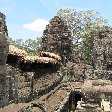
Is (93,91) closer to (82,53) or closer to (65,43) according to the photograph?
(65,43)

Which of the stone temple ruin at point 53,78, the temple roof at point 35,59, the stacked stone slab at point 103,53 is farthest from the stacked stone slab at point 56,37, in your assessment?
the temple roof at point 35,59

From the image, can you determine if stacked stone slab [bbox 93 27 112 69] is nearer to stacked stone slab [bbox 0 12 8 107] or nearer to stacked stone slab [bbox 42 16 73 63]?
stacked stone slab [bbox 42 16 73 63]

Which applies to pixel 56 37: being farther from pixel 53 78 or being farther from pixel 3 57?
pixel 3 57

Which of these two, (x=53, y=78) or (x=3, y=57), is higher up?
(x=3, y=57)

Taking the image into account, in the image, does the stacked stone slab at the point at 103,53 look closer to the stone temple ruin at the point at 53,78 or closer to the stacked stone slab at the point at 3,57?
the stone temple ruin at the point at 53,78

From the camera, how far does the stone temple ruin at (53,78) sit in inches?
431

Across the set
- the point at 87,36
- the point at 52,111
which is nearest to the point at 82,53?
the point at 87,36

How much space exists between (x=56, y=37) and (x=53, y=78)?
1640 cm

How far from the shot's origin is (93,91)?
1097cm

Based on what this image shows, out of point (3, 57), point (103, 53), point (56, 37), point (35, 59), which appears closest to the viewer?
point (3, 57)

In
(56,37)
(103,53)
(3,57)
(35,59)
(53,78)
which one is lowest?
(53,78)

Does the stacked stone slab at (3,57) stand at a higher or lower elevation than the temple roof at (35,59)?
lower

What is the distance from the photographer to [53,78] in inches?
1207

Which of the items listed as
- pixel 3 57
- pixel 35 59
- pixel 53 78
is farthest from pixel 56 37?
pixel 3 57
